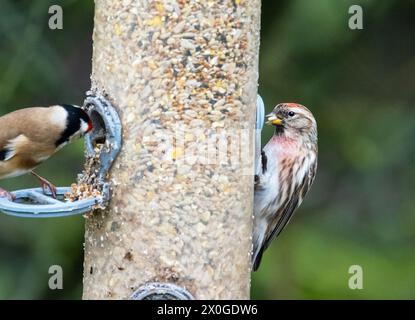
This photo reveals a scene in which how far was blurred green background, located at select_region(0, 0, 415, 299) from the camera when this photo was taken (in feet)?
24.7

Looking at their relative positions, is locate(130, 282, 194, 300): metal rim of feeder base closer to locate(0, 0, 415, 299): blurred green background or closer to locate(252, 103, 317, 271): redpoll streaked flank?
locate(252, 103, 317, 271): redpoll streaked flank

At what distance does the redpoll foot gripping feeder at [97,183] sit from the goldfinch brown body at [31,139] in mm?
100

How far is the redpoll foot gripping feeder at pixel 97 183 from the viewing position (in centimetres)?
471

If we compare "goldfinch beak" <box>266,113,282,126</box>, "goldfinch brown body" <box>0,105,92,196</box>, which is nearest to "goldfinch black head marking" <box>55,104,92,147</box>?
"goldfinch brown body" <box>0,105,92,196</box>

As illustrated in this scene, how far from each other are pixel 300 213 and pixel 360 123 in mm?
776

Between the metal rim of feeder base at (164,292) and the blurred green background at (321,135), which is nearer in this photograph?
the metal rim of feeder base at (164,292)

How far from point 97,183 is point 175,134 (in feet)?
1.38

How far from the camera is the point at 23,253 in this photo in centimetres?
771

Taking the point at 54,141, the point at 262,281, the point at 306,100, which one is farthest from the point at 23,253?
the point at 54,141

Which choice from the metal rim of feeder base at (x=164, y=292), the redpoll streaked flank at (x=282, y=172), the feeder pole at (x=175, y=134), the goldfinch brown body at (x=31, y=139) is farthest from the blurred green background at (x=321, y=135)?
the metal rim of feeder base at (x=164, y=292)

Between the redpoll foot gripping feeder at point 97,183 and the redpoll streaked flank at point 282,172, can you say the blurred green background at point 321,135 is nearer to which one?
the redpoll streaked flank at point 282,172

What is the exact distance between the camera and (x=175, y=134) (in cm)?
488

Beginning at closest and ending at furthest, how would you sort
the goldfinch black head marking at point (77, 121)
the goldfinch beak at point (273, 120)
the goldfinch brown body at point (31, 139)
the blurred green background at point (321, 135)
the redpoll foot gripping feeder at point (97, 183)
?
the redpoll foot gripping feeder at point (97, 183)
the goldfinch black head marking at point (77, 121)
the goldfinch brown body at point (31, 139)
the goldfinch beak at point (273, 120)
the blurred green background at point (321, 135)
